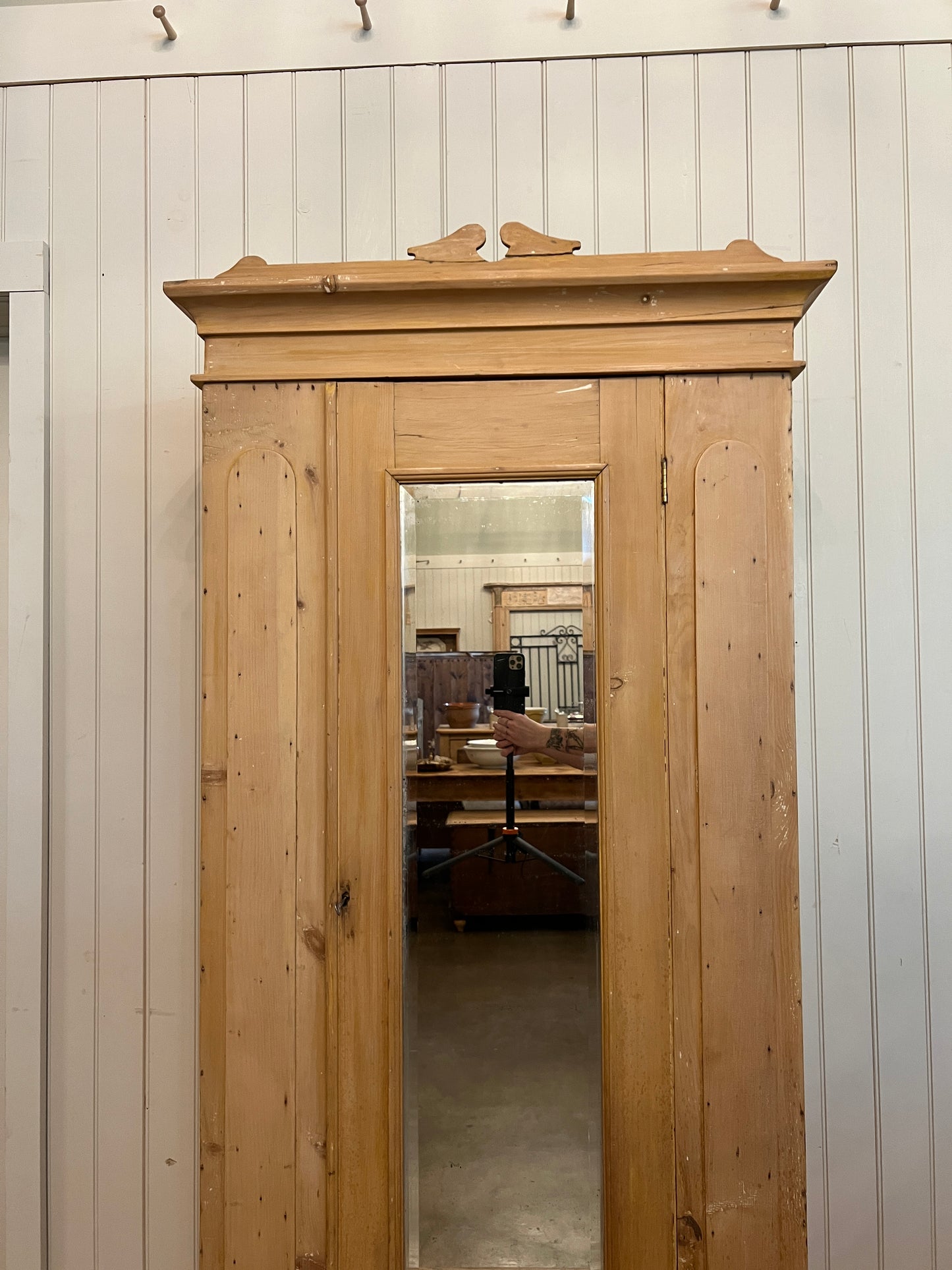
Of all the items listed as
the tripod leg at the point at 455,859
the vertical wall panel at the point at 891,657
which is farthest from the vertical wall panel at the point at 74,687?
the vertical wall panel at the point at 891,657

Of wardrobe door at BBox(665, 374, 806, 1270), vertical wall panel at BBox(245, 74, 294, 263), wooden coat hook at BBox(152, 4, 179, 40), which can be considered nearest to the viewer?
wardrobe door at BBox(665, 374, 806, 1270)

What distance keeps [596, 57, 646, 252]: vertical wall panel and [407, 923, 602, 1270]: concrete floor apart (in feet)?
4.61

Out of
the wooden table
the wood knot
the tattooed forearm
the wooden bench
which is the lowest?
the wood knot

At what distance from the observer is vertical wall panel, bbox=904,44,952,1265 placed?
156cm

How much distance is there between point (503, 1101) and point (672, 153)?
6.01ft

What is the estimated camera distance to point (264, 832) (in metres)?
1.13

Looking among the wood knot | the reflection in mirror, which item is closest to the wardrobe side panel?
the wood knot

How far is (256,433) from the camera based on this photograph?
3.76 feet

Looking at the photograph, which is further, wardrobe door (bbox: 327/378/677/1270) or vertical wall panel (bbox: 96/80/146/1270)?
vertical wall panel (bbox: 96/80/146/1270)

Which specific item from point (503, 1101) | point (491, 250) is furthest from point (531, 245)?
point (503, 1101)

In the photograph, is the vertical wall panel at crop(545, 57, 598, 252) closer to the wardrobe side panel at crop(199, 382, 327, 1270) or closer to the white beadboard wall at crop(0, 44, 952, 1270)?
the white beadboard wall at crop(0, 44, 952, 1270)

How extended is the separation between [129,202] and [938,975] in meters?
2.40

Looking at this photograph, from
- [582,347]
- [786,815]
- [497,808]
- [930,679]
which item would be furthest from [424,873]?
[930,679]

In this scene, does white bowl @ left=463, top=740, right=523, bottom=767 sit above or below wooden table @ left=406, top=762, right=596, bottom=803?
above
